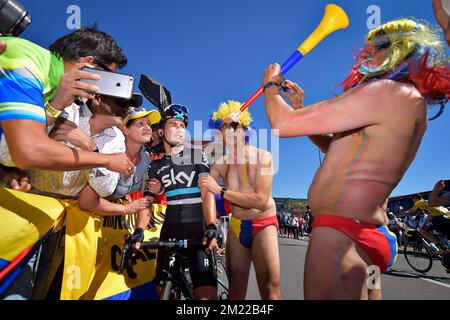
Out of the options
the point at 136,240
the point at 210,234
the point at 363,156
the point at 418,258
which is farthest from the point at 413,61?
the point at 418,258

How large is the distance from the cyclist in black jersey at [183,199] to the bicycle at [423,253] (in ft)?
23.4

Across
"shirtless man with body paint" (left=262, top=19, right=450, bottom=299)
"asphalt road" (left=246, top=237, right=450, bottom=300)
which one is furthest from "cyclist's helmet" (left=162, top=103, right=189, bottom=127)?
"asphalt road" (left=246, top=237, right=450, bottom=300)

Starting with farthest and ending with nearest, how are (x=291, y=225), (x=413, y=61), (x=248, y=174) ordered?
(x=291, y=225) < (x=248, y=174) < (x=413, y=61)

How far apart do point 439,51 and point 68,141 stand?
2220 millimetres

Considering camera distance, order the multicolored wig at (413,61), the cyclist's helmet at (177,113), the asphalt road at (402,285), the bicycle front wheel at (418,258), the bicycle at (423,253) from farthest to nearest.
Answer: the bicycle front wheel at (418,258), the bicycle at (423,253), the asphalt road at (402,285), the cyclist's helmet at (177,113), the multicolored wig at (413,61)

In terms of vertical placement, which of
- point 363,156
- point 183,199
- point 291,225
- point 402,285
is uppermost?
A: point 363,156

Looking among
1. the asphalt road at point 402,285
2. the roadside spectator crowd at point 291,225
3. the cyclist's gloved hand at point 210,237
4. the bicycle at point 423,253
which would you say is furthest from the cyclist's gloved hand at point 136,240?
the roadside spectator crowd at point 291,225

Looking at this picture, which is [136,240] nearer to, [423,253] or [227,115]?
[227,115]

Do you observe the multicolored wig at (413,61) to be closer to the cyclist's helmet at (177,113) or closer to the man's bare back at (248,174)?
the man's bare back at (248,174)

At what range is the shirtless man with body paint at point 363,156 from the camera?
1393mm

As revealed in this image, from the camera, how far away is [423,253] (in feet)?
26.4

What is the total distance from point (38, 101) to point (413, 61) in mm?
1984

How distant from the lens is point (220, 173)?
359cm
